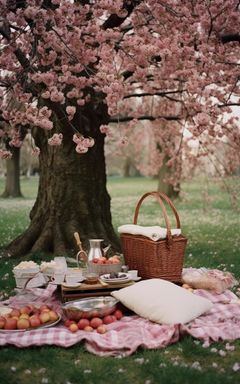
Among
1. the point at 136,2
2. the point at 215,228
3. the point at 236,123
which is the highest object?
the point at 136,2

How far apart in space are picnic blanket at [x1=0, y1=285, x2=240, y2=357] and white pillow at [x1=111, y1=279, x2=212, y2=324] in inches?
3.3

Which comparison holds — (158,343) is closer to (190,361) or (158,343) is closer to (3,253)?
(190,361)

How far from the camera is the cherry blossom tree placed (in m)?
7.36

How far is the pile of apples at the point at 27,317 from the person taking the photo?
18.2 ft

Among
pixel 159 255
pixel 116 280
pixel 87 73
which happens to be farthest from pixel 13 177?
pixel 116 280

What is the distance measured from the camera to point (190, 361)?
4.94 m

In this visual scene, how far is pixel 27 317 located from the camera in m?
5.69

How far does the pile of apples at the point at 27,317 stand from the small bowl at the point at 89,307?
6.3 inches

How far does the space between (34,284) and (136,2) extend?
4423 millimetres

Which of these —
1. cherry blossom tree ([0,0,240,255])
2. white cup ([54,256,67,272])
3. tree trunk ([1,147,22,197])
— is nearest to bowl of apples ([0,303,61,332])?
white cup ([54,256,67,272])

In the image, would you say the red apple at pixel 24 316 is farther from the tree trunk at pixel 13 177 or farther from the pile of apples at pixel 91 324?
the tree trunk at pixel 13 177

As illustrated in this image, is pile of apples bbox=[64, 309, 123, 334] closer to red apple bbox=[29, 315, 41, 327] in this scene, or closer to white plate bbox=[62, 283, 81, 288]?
red apple bbox=[29, 315, 41, 327]

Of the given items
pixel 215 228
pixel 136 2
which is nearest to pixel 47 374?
pixel 136 2

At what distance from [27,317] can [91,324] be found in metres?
0.61
